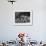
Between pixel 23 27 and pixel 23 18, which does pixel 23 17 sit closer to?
pixel 23 18

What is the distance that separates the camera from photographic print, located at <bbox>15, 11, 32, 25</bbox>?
15.3 feet

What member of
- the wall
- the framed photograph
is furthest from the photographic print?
the wall

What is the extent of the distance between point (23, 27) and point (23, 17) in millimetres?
336

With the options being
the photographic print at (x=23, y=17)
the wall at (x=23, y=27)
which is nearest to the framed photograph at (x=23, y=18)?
the photographic print at (x=23, y=17)

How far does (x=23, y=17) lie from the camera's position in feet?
15.5

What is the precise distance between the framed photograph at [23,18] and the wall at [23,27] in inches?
4.1

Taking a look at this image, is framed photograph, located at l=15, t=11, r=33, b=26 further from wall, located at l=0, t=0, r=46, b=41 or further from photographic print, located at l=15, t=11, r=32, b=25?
wall, located at l=0, t=0, r=46, b=41

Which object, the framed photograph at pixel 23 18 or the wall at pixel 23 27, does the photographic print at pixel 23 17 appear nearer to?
the framed photograph at pixel 23 18

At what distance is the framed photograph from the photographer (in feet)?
15.3

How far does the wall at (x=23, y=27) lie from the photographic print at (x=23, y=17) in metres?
0.13

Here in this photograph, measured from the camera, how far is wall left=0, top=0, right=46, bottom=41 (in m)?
4.65

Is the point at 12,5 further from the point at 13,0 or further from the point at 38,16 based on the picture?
the point at 38,16

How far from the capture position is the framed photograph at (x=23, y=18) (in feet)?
15.3

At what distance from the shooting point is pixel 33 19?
15.3 ft
